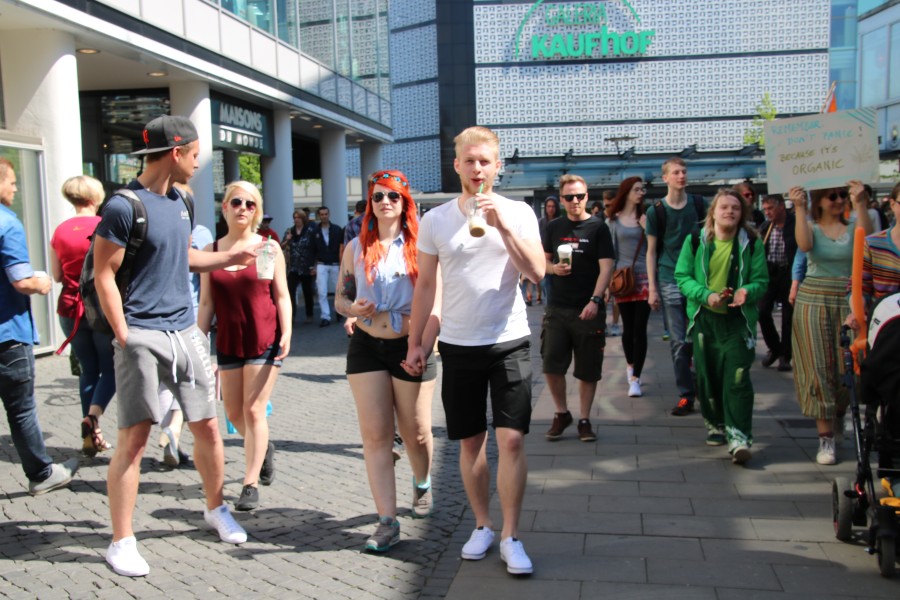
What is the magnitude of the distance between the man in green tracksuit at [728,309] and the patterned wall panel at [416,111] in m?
49.3

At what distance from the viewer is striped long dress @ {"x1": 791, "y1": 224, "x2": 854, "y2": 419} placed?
562 centimetres

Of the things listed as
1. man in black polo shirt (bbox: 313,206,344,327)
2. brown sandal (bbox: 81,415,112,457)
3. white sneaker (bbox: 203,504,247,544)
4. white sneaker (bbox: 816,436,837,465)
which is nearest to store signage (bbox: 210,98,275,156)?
man in black polo shirt (bbox: 313,206,344,327)

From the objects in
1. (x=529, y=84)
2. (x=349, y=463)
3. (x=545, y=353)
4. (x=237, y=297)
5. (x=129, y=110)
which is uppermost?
(x=529, y=84)

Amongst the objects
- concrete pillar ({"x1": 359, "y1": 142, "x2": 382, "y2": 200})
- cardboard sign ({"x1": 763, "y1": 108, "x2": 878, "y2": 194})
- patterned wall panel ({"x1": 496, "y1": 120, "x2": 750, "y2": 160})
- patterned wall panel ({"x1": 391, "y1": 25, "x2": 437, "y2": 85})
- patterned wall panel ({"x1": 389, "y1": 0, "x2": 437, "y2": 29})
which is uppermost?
patterned wall panel ({"x1": 389, "y1": 0, "x2": 437, "y2": 29})

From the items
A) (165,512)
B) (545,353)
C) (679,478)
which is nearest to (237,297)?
(165,512)

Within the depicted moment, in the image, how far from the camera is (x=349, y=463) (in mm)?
6051

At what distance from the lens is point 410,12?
5528 centimetres

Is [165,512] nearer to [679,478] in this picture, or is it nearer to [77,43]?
[679,478]

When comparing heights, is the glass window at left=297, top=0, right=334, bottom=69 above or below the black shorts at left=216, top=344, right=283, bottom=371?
above

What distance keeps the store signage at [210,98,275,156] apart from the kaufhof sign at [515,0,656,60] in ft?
113

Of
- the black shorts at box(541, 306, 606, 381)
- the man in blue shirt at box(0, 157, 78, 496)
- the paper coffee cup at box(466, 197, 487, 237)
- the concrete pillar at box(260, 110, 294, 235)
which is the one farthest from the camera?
the concrete pillar at box(260, 110, 294, 235)

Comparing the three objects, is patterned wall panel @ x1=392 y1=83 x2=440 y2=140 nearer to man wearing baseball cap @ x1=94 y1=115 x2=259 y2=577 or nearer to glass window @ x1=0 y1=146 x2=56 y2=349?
glass window @ x1=0 y1=146 x2=56 y2=349

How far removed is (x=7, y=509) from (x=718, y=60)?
49750 millimetres

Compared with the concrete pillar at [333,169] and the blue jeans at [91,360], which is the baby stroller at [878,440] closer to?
the blue jeans at [91,360]
